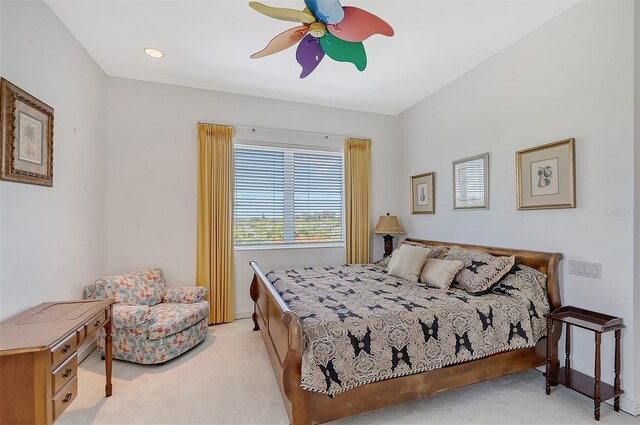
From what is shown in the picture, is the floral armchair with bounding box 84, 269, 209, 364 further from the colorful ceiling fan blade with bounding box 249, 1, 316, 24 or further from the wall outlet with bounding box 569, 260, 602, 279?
the wall outlet with bounding box 569, 260, 602, 279

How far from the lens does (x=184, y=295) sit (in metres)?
3.28

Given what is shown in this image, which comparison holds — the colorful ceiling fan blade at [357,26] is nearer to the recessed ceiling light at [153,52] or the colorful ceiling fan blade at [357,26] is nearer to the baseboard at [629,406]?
the recessed ceiling light at [153,52]

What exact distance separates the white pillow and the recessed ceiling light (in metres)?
3.40

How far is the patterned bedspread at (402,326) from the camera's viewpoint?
1.75 metres

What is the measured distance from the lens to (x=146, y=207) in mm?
3594

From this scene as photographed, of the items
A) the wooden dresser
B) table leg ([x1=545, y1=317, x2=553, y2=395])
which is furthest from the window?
table leg ([x1=545, y1=317, x2=553, y2=395])

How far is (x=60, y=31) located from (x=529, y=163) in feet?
14.4

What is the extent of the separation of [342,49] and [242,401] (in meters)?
2.86

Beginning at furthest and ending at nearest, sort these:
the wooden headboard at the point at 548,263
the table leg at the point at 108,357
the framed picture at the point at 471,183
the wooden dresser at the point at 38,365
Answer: the framed picture at the point at 471,183 < the wooden headboard at the point at 548,263 < the table leg at the point at 108,357 < the wooden dresser at the point at 38,365

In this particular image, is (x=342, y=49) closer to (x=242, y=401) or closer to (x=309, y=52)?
(x=309, y=52)

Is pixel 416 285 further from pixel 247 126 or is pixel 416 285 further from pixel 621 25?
pixel 247 126

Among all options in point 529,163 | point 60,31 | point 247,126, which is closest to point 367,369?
point 529,163

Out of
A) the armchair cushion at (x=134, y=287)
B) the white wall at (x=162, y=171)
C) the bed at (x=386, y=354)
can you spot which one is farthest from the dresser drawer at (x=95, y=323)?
the white wall at (x=162, y=171)

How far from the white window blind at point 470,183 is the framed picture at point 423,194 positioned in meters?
0.41
